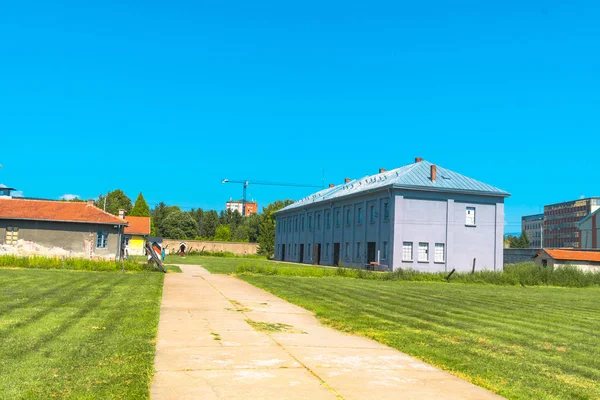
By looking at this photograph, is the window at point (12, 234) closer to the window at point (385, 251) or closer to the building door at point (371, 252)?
the building door at point (371, 252)

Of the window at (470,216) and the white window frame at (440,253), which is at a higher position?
the window at (470,216)

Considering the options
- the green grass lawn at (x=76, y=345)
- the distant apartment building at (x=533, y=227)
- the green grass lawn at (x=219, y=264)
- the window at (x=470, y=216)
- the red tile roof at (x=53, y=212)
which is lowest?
the green grass lawn at (x=76, y=345)

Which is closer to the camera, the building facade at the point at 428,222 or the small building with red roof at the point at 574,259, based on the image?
the small building with red roof at the point at 574,259

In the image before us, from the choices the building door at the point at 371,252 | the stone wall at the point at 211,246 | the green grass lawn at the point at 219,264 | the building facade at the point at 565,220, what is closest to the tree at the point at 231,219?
the stone wall at the point at 211,246

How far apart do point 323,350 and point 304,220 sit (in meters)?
59.2

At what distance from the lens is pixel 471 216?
47094 millimetres

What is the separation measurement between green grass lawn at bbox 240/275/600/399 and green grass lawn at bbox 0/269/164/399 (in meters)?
3.86

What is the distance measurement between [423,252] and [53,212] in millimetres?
28839

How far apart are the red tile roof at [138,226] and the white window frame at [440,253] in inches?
1637

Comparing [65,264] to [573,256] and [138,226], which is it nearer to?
[573,256]

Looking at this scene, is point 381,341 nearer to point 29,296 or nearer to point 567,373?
point 567,373

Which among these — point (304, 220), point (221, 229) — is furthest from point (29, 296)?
point (221, 229)

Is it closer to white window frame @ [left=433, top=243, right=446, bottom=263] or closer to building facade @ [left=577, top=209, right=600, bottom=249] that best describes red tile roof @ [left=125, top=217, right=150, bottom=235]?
white window frame @ [left=433, top=243, right=446, bottom=263]

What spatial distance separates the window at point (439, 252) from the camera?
45656mm
